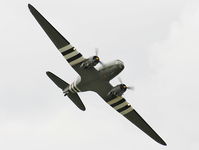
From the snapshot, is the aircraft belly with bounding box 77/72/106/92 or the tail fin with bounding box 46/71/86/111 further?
the tail fin with bounding box 46/71/86/111

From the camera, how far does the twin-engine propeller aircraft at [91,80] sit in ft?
198

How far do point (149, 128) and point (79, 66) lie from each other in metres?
13.4

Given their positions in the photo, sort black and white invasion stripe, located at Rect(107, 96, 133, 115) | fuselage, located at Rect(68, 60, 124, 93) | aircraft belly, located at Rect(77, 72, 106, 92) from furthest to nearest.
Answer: black and white invasion stripe, located at Rect(107, 96, 133, 115) → aircraft belly, located at Rect(77, 72, 106, 92) → fuselage, located at Rect(68, 60, 124, 93)

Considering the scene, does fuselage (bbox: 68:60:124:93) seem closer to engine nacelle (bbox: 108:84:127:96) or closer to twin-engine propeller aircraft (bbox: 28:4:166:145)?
twin-engine propeller aircraft (bbox: 28:4:166:145)

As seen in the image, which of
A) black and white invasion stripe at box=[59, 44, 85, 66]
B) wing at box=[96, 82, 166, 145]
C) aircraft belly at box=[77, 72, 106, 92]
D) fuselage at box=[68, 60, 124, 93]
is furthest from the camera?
wing at box=[96, 82, 166, 145]

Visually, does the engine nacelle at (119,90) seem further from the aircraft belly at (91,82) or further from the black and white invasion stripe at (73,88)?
the black and white invasion stripe at (73,88)

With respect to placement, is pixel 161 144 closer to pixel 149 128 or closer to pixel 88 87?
pixel 149 128

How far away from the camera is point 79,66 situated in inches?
2438

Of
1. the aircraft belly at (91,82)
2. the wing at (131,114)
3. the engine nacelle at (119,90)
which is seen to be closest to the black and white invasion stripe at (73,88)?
the aircraft belly at (91,82)

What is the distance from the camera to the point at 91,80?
62.8 metres

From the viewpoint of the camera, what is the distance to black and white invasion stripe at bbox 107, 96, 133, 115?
67.7m

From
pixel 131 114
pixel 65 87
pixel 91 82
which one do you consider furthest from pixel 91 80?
pixel 131 114

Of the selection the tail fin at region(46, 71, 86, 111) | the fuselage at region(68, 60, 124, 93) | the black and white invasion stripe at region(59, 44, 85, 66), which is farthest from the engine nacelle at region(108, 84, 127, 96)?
the black and white invasion stripe at region(59, 44, 85, 66)

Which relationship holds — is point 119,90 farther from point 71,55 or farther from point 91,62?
point 71,55
